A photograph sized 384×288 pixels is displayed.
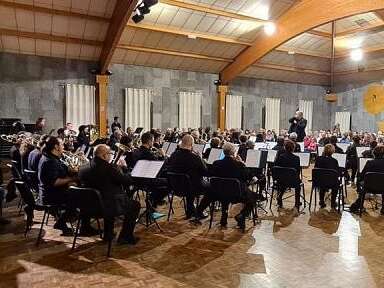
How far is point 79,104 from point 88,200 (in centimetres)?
971

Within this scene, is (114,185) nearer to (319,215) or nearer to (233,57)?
(319,215)

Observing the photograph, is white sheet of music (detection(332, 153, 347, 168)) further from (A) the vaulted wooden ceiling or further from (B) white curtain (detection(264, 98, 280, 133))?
(B) white curtain (detection(264, 98, 280, 133))

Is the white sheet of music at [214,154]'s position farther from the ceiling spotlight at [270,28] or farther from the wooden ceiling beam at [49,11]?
the ceiling spotlight at [270,28]

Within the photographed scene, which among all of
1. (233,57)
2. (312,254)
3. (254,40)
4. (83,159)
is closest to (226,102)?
(233,57)

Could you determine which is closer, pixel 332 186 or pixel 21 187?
pixel 21 187

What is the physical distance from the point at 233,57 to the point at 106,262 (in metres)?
12.4

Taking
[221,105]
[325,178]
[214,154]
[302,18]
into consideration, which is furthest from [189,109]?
[325,178]

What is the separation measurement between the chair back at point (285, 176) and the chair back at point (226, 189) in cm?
154

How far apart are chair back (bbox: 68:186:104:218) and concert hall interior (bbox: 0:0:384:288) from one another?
0.02 m

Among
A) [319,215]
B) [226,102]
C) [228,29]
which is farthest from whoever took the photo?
[226,102]

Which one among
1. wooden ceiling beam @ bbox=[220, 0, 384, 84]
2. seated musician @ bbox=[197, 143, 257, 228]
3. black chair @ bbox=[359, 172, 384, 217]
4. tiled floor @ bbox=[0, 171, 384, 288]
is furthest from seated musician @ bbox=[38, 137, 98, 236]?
wooden ceiling beam @ bbox=[220, 0, 384, 84]

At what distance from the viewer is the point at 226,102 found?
16641 millimetres

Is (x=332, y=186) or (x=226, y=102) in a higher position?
(x=226, y=102)

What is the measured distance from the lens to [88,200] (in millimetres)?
4156
